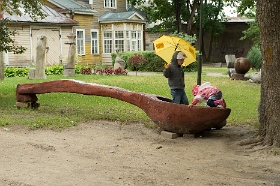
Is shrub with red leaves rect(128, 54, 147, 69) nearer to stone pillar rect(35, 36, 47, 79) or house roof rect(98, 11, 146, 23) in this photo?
stone pillar rect(35, 36, 47, 79)

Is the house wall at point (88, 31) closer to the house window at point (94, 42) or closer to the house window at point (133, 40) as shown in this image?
the house window at point (94, 42)

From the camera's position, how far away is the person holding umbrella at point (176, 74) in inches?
390

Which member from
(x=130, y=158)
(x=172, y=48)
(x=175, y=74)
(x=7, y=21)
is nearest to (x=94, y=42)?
(x=7, y=21)

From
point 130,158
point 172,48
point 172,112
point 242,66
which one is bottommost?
point 130,158

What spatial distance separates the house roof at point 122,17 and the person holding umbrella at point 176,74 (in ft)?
94.5

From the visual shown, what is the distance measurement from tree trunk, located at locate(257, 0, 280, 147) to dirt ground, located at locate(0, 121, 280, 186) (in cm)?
40

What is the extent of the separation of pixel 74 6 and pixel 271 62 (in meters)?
29.7

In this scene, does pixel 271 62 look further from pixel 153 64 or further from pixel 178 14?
pixel 178 14

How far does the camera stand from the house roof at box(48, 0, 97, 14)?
35.4m

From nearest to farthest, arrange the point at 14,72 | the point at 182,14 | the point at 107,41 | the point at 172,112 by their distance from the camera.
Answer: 1. the point at 172,112
2. the point at 14,72
3. the point at 107,41
4. the point at 182,14

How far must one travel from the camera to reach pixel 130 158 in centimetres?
745

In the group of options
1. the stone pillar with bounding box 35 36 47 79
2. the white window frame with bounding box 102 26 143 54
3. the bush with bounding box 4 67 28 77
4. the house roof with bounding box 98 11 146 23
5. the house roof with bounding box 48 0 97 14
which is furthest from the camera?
the white window frame with bounding box 102 26 143 54

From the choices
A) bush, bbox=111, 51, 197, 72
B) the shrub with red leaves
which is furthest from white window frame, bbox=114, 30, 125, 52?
the shrub with red leaves

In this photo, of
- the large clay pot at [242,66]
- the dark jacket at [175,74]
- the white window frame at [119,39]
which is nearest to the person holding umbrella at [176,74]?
the dark jacket at [175,74]
